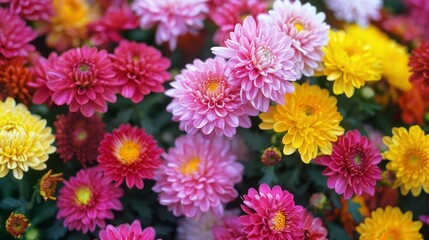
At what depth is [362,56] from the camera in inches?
64.1

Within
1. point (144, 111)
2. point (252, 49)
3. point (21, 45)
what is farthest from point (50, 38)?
point (252, 49)

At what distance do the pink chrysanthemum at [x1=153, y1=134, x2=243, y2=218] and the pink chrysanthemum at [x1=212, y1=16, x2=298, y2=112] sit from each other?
27cm

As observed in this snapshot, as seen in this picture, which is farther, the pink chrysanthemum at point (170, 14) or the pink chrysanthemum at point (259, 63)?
the pink chrysanthemum at point (170, 14)

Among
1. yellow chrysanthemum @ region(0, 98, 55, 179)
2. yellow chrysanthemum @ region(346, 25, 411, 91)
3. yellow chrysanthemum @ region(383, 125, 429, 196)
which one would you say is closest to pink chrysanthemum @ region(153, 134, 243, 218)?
yellow chrysanthemum @ region(0, 98, 55, 179)

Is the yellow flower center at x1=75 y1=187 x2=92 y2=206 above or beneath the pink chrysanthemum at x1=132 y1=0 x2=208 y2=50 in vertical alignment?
beneath

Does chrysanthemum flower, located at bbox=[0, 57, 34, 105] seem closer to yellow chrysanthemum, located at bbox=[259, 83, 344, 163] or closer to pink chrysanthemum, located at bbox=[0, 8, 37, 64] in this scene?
pink chrysanthemum, located at bbox=[0, 8, 37, 64]

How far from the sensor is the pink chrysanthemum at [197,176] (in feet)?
4.96

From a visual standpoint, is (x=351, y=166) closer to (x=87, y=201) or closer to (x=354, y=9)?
(x=87, y=201)

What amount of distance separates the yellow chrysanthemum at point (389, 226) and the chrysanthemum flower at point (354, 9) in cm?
82

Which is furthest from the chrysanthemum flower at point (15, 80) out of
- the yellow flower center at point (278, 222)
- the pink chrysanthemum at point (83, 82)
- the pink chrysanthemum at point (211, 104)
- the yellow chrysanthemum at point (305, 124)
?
the yellow flower center at point (278, 222)

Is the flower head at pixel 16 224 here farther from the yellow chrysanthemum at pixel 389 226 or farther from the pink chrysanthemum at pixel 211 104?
the yellow chrysanthemum at pixel 389 226

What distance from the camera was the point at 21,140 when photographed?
142 centimetres

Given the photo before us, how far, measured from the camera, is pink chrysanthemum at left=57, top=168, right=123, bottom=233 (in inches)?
58.0

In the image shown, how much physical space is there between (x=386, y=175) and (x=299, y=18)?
0.55 metres
